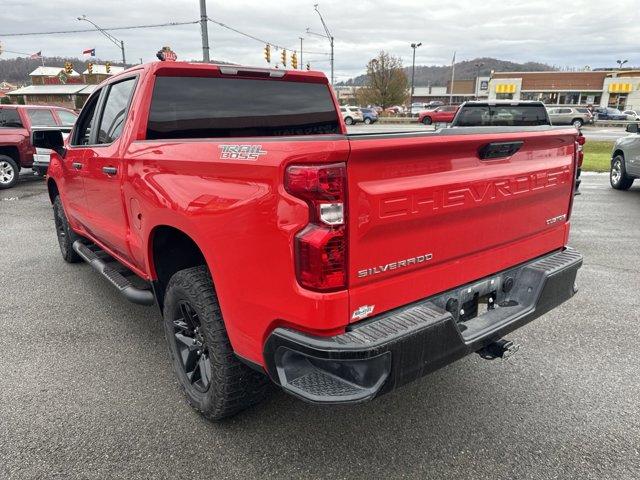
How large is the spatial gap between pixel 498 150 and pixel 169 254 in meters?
2.04

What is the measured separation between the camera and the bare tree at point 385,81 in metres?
60.2

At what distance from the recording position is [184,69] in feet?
11.3

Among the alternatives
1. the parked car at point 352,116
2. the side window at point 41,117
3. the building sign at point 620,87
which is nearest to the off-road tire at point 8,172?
the side window at point 41,117

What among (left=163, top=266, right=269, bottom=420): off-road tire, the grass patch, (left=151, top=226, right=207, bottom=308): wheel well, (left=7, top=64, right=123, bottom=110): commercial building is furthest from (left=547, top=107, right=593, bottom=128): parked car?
(left=7, top=64, right=123, bottom=110): commercial building

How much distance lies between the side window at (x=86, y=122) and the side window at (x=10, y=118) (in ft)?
29.9

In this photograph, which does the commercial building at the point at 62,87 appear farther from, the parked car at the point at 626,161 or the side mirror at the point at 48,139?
the side mirror at the point at 48,139

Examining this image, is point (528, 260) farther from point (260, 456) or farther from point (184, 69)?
point (184, 69)

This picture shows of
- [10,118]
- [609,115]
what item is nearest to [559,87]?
[609,115]

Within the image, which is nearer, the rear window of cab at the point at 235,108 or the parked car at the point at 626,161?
the rear window of cab at the point at 235,108

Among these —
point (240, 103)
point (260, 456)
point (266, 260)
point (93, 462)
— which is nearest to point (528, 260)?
point (266, 260)

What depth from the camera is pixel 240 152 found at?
2078mm

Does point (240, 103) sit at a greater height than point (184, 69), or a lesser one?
lesser

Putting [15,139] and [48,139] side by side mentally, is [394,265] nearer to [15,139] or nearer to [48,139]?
[48,139]

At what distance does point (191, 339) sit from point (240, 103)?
5.97 ft
